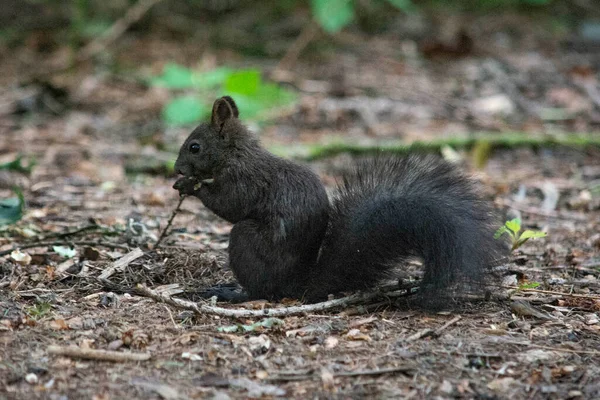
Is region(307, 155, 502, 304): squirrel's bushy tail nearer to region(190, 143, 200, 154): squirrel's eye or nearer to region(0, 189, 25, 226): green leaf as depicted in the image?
region(190, 143, 200, 154): squirrel's eye

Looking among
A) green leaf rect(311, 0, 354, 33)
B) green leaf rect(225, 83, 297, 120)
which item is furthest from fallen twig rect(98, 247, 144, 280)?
green leaf rect(311, 0, 354, 33)

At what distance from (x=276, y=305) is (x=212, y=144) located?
1.12 m

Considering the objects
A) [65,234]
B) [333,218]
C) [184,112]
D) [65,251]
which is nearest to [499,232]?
[333,218]

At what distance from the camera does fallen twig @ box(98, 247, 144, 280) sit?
4.20m

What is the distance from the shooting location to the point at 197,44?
37.9 feet

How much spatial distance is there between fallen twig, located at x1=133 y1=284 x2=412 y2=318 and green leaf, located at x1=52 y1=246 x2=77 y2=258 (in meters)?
0.72

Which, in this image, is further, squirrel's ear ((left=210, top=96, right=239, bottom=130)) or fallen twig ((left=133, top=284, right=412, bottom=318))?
squirrel's ear ((left=210, top=96, right=239, bottom=130))

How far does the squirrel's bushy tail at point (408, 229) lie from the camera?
359 cm

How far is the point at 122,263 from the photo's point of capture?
14.3ft

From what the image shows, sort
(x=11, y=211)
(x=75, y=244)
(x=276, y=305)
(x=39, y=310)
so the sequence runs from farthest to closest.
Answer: (x=75, y=244) < (x=11, y=211) < (x=276, y=305) < (x=39, y=310)

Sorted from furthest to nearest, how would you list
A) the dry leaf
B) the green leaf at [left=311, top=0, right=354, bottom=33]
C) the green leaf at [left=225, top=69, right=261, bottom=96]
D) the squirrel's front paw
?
the green leaf at [left=311, top=0, right=354, bottom=33], the green leaf at [left=225, top=69, right=261, bottom=96], the squirrel's front paw, the dry leaf

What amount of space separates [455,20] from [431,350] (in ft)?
33.3

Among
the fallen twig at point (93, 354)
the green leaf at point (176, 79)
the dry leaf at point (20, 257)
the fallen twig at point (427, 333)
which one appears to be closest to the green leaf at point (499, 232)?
the fallen twig at point (427, 333)

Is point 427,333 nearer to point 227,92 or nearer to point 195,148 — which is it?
point 195,148
